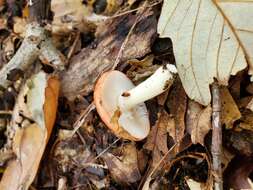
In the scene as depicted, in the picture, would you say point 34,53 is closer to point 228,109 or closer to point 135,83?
point 135,83

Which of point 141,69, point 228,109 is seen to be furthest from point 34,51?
point 228,109

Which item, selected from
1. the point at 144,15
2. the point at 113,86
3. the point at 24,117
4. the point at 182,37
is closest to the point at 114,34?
the point at 144,15

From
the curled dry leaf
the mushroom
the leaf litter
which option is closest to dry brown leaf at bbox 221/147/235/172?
the leaf litter

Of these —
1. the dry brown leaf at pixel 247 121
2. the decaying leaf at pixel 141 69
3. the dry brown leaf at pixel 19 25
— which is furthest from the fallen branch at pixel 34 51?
the dry brown leaf at pixel 247 121

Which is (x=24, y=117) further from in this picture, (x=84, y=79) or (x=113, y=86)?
(x=113, y=86)

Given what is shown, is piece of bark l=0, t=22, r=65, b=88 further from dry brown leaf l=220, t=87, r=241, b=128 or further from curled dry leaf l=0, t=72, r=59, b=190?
dry brown leaf l=220, t=87, r=241, b=128
